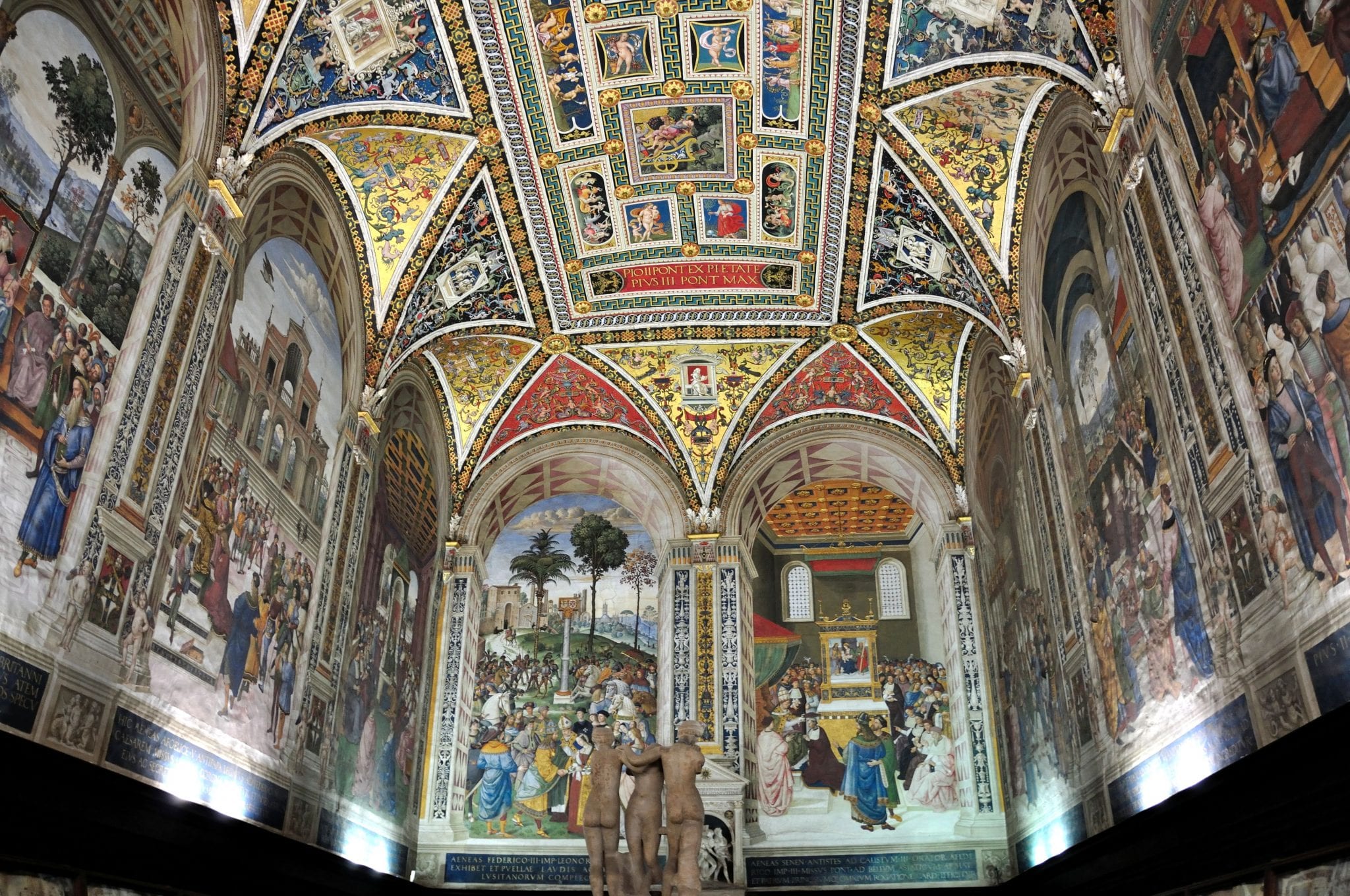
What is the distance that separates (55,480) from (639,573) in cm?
1121

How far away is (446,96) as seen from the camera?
11.9m

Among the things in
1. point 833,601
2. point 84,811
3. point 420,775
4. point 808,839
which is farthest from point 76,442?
point 833,601

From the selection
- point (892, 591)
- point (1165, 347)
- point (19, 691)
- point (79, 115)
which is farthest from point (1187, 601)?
point (892, 591)

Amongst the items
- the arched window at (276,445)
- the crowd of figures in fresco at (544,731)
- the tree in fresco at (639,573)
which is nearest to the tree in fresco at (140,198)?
the arched window at (276,445)

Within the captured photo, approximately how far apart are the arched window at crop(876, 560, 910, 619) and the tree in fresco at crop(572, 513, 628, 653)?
15.2ft

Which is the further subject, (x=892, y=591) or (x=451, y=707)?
(x=892, y=591)

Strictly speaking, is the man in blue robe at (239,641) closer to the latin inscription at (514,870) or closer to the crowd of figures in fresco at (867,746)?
the latin inscription at (514,870)

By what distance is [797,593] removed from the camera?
1914cm

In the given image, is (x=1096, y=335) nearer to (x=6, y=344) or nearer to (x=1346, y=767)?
(x=1346, y=767)

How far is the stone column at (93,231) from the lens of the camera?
8000 mm

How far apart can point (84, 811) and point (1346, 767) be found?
312 inches

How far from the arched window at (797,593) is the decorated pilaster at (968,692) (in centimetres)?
256

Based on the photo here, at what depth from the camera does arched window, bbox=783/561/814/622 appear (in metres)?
18.8

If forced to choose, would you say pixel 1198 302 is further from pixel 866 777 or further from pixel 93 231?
pixel 866 777
